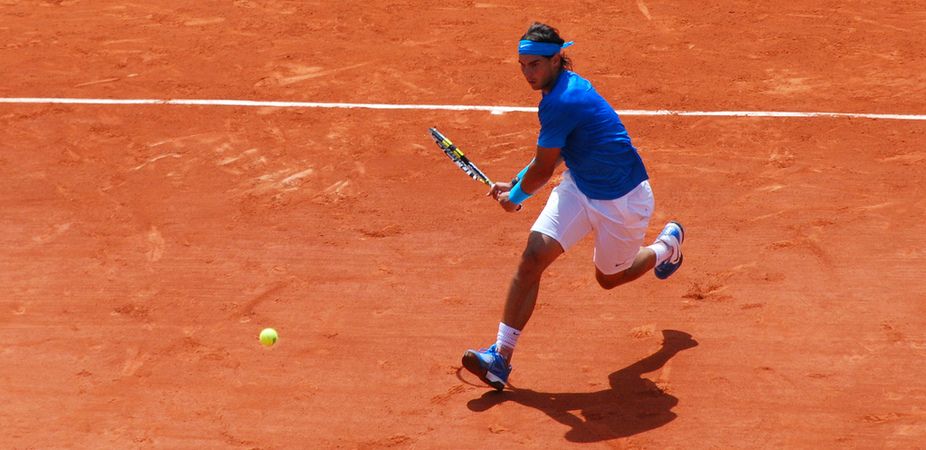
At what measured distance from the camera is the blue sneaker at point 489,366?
7.73 meters

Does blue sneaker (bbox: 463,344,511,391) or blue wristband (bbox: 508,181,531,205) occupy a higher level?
blue wristband (bbox: 508,181,531,205)

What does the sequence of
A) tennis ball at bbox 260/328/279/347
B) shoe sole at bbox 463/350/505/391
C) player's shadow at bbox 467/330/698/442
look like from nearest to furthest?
player's shadow at bbox 467/330/698/442
shoe sole at bbox 463/350/505/391
tennis ball at bbox 260/328/279/347

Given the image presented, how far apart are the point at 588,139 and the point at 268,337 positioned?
2765 millimetres

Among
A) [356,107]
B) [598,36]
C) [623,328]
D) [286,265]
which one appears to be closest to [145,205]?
[286,265]

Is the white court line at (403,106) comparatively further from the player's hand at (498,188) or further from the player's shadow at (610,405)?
the player's shadow at (610,405)

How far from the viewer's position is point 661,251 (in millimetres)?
8633

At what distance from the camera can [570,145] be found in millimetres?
7707

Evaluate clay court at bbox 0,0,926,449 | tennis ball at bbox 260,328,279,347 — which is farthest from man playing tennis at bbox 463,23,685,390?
tennis ball at bbox 260,328,279,347

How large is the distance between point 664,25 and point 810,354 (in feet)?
20.7

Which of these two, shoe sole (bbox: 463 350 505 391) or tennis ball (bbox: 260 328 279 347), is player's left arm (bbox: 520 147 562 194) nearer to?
shoe sole (bbox: 463 350 505 391)

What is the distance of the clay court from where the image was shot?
785 centimetres

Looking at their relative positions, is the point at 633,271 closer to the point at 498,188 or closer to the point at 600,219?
the point at 600,219

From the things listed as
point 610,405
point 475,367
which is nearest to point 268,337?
point 475,367

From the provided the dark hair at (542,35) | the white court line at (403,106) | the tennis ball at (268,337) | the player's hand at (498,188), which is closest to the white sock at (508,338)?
the player's hand at (498,188)
